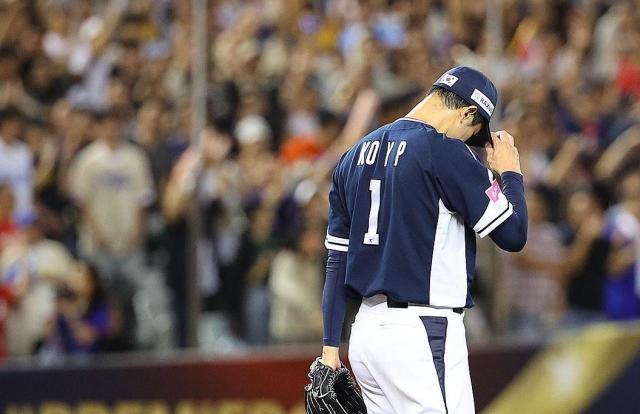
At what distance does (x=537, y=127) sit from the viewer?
9477 millimetres

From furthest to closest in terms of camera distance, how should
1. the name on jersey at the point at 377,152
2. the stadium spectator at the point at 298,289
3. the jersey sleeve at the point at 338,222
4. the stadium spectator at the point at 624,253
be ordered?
the stadium spectator at the point at 624,253, the stadium spectator at the point at 298,289, the jersey sleeve at the point at 338,222, the name on jersey at the point at 377,152

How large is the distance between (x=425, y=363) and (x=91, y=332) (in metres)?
4.28

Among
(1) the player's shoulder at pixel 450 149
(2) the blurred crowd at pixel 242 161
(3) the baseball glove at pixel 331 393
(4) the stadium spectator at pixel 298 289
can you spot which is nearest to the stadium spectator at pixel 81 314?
(2) the blurred crowd at pixel 242 161

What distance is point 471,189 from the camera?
487 cm

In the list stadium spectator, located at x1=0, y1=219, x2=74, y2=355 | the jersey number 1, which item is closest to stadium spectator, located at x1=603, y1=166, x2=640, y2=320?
stadium spectator, located at x1=0, y1=219, x2=74, y2=355

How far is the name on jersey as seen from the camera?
16.4 ft

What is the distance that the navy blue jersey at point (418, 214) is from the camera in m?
4.89

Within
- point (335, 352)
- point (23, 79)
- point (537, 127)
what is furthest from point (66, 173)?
point (335, 352)

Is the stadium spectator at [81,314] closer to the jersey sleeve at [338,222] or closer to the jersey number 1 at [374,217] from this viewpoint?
the jersey sleeve at [338,222]

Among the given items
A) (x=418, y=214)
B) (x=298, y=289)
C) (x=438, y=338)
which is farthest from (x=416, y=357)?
(x=298, y=289)

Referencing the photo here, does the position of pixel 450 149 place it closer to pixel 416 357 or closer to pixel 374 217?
pixel 374 217

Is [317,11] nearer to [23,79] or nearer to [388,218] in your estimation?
[23,79]

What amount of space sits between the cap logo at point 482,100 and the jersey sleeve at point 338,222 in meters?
0.59

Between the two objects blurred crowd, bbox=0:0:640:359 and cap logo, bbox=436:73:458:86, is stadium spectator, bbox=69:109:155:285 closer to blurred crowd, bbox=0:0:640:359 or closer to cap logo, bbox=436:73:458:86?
blurred crowd, bbox=0:0:640:359
